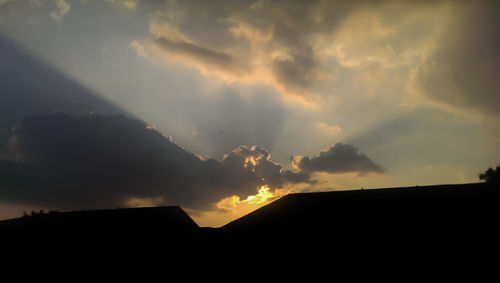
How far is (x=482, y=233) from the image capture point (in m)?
10.2

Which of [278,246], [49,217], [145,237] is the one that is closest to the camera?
[278,246]

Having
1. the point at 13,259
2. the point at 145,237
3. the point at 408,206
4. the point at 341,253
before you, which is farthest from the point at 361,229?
the point at 13,259

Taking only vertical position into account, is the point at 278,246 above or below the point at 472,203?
below

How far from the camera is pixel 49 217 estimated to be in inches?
829

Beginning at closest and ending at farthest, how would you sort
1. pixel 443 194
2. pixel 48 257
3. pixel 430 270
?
pixel 430 270 → pixel 443 194 → pixel 48 257

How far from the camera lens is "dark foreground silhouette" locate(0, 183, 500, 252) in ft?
35.2

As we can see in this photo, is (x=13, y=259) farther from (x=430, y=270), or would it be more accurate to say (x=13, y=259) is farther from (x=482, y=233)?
(x=482, y=233)

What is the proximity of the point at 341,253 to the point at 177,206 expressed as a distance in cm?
1543

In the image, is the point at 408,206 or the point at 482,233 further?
the point at 408,206

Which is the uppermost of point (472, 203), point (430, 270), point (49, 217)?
point (49, 217)

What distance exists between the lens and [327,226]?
41.8ft

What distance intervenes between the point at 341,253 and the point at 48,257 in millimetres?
20766

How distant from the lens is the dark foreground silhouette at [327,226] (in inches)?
423

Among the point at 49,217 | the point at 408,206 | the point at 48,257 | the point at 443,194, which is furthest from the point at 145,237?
the point at 443,194
